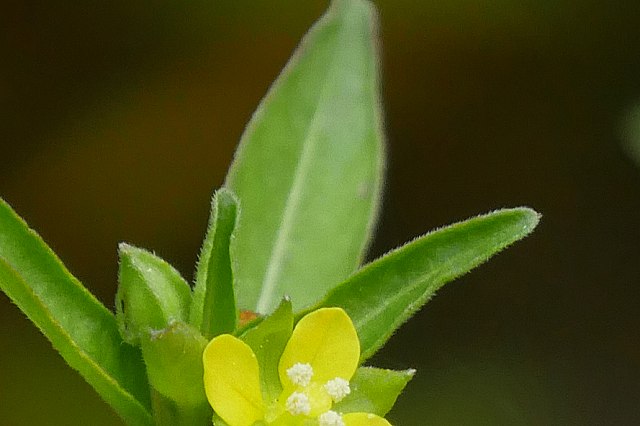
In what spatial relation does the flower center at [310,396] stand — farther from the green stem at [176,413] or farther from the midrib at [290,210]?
the midrib at [290,210]

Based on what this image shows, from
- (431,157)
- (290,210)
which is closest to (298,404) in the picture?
(290,210)

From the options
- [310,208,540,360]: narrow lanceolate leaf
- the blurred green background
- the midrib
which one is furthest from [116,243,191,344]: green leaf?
the blurred green background

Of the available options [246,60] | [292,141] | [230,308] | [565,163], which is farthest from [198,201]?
[230,308]

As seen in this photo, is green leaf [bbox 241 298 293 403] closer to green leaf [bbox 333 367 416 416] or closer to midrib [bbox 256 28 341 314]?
green leaf [bbox 333 367 416 416]

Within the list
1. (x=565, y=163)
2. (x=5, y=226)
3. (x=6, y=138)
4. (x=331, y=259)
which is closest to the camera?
(x=5, y=226)

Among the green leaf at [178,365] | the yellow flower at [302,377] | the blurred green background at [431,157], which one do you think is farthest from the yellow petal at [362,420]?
the blurred green background at [431,157]

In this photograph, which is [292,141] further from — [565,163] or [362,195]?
[565,163]
